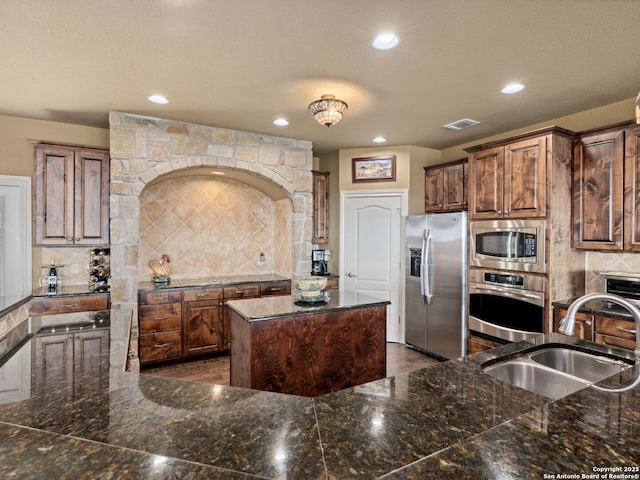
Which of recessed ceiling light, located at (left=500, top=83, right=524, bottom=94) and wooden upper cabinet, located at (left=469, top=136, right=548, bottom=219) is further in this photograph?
wooden upper cabinet, located at (left=469, top=136, right=548, bottom=219)

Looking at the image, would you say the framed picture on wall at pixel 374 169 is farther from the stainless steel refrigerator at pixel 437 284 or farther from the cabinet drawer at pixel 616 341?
the cabinet drawer at pixel 616 341

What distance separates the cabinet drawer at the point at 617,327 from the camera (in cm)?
263

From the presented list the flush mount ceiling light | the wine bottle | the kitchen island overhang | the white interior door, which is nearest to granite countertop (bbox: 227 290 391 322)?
the kitchen island overhang

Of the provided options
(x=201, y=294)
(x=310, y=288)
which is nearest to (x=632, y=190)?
(x=310, y=288)

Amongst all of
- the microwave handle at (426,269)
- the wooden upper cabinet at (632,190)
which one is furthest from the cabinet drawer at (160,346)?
the wooden upper cabinet at (632,190)

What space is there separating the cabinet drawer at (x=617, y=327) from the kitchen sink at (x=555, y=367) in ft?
4.61

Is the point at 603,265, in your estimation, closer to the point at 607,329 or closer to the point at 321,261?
the point at 607,329

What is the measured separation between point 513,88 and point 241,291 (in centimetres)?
348

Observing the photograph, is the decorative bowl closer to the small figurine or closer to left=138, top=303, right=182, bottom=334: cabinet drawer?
left=138, top=303, right=182, bottom=334: cabinet drawer

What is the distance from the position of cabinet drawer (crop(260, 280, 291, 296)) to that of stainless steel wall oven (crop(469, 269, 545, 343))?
2.22m

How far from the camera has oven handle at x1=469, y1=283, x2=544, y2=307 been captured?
321cm

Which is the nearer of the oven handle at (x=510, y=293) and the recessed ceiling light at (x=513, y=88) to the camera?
the recessed ceiling light at (x=513, y=88)

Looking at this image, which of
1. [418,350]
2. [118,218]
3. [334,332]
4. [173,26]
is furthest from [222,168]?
[418,350]

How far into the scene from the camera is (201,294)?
13.5 feet
